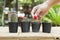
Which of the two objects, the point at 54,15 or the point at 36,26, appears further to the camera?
the point at 54,15

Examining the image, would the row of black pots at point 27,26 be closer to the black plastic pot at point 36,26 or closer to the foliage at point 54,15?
the black plastic pot at point 36,26

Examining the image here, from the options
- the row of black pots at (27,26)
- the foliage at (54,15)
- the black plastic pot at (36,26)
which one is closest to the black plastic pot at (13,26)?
the row of black pots at (27,26)

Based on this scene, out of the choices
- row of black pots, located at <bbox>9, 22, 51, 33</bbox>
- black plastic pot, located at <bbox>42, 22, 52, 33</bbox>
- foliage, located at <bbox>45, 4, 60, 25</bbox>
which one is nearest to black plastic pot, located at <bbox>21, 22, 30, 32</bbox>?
row of black pots, located at <bbox>9, 22, 51, 33</bbox>

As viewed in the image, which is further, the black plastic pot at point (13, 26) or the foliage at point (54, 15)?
the foliage at point (54, 15)

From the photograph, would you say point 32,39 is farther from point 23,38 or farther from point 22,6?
point 22,6

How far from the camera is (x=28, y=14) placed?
4383 mm

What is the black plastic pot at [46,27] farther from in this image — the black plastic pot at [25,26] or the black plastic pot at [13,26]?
the black plastic pot at [13,26]

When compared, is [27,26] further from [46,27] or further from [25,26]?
[46,27]

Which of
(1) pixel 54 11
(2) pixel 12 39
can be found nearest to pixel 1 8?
(1) pixel 54 11

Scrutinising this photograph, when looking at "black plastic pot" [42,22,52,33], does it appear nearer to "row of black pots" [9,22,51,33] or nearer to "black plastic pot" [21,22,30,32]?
"row of black pots" [9,22,51,33]

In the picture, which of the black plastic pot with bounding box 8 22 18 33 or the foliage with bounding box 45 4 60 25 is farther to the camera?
the foliage with bounding box 45 4 60 25

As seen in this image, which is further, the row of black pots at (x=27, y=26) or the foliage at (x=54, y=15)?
the foliage at (x=54, y=15)

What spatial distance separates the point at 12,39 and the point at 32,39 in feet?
0.50

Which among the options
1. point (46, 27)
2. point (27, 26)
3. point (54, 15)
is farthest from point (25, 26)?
point (54, 15)
